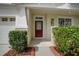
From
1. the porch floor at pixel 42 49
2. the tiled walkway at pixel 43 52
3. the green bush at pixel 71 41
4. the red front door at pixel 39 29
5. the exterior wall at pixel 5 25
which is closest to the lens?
the green bush at pixel 71 41

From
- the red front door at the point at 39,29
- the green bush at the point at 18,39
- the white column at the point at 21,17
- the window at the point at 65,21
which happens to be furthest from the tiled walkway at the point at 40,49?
the window at the point at 65,21

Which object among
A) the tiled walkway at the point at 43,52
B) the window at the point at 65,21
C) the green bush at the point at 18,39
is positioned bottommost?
the tiled walkway at the point at 43,52

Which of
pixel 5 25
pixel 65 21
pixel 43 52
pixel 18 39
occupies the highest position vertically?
pixel 65 21

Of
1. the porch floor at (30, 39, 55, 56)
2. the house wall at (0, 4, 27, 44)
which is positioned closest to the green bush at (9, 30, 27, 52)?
the porch floor at (30, 39, 55, 56)

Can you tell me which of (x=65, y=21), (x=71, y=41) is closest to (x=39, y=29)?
(x=65, y=21)

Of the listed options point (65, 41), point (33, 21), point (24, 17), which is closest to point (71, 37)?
point (65, 41)

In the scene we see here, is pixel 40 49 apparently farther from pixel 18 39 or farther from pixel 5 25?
pixel 5 25

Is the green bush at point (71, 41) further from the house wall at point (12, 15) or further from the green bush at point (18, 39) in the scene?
the house wall at point (12, 15)

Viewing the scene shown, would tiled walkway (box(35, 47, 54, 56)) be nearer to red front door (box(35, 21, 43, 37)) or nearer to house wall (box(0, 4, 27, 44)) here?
house wall (box(0, 4, 27, 44))

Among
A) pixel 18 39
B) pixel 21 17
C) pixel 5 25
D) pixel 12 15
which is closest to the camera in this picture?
pixel 18 39

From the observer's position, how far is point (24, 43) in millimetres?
13344

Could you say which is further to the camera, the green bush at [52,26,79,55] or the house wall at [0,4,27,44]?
the house wall at [0,4,27,44]

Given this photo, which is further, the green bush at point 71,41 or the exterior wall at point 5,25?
the exterior wall at point 5,25

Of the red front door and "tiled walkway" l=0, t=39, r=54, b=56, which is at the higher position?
the red front door
